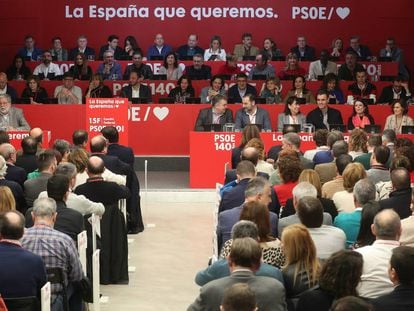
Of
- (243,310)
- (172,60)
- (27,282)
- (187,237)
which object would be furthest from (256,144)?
(172,60)

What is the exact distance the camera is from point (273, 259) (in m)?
7.19

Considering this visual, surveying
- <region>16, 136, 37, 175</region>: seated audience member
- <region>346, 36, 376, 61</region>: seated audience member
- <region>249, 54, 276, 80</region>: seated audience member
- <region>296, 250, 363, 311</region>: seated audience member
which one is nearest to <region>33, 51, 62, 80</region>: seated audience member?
<region>249, 54, 276, 80</region>: seated audience member

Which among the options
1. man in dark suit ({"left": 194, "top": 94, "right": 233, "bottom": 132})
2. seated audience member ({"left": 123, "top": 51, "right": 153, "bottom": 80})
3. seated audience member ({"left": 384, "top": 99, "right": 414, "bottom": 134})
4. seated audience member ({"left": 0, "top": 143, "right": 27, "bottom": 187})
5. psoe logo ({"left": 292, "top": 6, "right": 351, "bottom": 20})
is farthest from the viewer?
psoe logo ({"left": 292, "top": 6, "right": 351, "bottom": 20})

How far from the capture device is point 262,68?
19.3 metres

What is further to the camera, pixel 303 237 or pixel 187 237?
pixel 187 237

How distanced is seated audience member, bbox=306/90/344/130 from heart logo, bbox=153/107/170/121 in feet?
7.68

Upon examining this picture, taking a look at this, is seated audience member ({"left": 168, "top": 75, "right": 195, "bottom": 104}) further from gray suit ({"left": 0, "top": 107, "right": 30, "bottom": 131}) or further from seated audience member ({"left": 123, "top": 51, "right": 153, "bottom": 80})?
gray suit ({"left": 0, "top": 107, "right": 30, "bottom": 131})

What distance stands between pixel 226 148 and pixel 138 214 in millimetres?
2669

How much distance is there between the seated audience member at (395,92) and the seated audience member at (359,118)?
74.7 inches

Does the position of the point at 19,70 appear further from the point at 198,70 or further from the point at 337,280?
the point at 337,280

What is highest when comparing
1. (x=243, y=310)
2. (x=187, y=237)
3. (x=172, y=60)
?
(x=172, y=60)

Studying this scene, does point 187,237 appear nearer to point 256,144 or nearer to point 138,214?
point 138,214

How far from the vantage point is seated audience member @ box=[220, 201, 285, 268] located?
720cm

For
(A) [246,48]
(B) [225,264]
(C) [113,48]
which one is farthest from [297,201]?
(C) [113,48]
